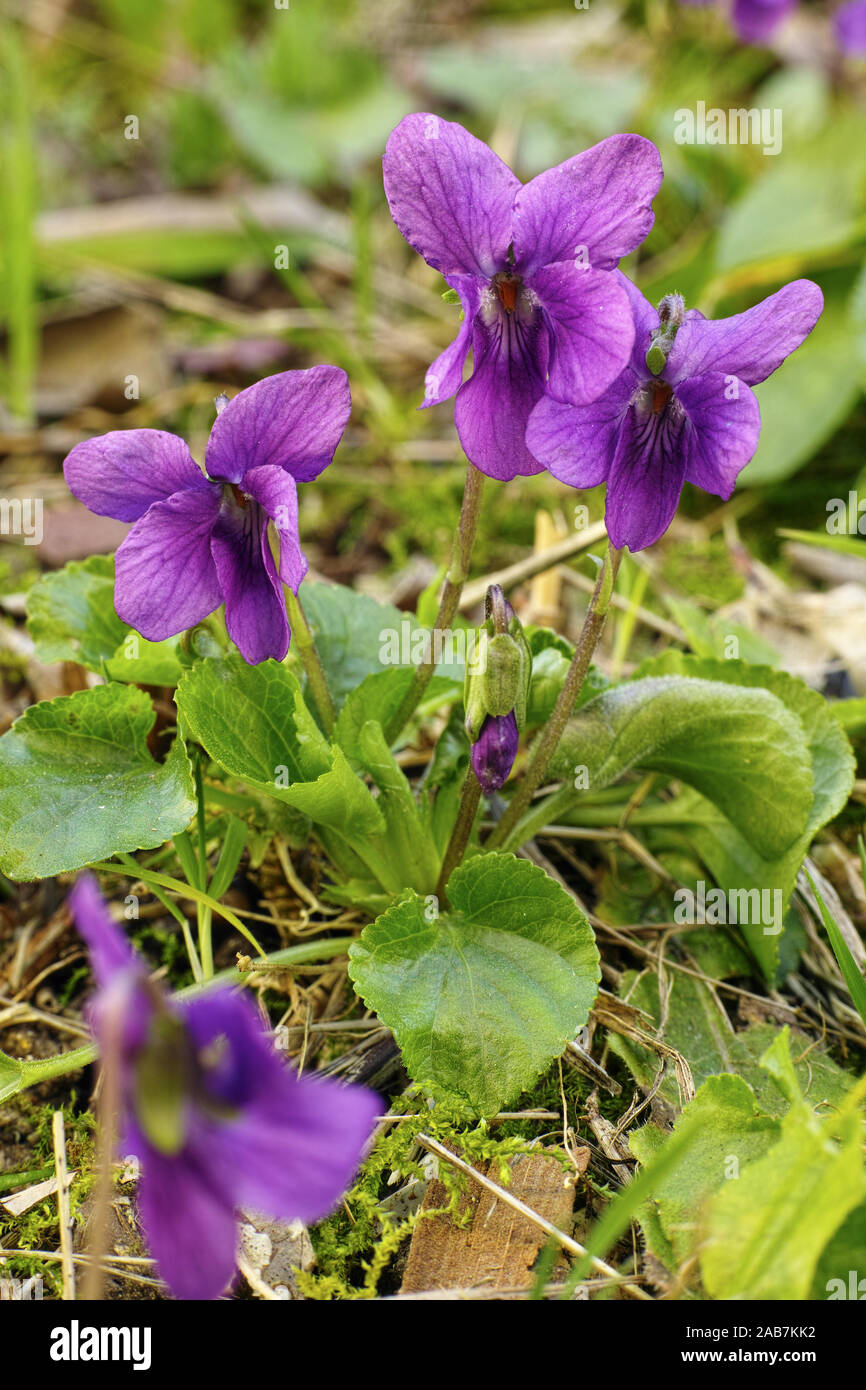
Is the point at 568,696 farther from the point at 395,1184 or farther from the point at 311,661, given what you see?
the point at 395,1184

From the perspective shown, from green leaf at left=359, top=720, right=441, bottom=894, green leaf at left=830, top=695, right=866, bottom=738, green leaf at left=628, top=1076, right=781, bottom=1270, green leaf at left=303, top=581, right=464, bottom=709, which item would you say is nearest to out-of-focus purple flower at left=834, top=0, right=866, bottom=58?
green leaf at left=830, top=695, right=866, bottom=738

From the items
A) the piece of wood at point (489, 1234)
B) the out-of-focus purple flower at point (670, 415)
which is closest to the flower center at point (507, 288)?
the out-of-focus purple flower at point (670, 415)

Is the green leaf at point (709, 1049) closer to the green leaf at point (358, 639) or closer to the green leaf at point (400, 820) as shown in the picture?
the green leaf at point (400, 820)

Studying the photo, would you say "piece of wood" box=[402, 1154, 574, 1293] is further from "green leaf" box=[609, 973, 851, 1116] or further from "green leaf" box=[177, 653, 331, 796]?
"green leaf" box=[177, 653, 331, 796]

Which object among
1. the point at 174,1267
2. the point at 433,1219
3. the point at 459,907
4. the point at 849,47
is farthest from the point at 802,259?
the point at 174,1267

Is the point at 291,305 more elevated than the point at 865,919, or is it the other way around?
the point at 291,305

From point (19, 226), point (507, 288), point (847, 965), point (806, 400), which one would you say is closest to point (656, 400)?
point (507, 288)
